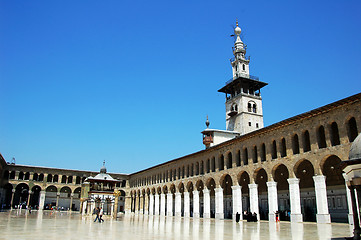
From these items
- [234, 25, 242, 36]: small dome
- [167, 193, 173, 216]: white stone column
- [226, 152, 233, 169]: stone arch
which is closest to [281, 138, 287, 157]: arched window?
[226, 152, 233, 169]: stone arch

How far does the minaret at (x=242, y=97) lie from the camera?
48484 mm

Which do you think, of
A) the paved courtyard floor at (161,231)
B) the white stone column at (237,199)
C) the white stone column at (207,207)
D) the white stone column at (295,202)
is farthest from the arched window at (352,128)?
the white stone column at (207,207)

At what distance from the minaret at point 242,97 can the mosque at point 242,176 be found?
171 mm

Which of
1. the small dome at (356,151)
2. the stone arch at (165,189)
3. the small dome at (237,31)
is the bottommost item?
the stone arch at (165,189)

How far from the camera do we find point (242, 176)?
3744 cm

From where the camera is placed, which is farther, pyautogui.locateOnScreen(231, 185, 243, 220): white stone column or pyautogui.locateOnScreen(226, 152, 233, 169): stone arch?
pyautogui.locateOnScreen(226, 152, 233, 169): stone arch

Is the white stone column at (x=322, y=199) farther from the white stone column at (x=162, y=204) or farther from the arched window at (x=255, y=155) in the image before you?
the white stone column at (x=162, y=204)

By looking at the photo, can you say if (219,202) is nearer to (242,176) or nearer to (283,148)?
(242,176)

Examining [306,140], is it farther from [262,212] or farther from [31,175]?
[31,175]

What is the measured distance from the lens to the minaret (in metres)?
48.5

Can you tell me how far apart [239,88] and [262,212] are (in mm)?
22315

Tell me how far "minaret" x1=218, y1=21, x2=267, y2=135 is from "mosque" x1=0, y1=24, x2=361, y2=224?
0.17 m

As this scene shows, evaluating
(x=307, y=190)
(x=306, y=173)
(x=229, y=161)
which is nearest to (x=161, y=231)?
(x=229, y=161)

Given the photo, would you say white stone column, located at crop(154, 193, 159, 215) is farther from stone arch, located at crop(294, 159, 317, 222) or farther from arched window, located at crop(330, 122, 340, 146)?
arched window, located at crop(330, 122, 340, 146)
